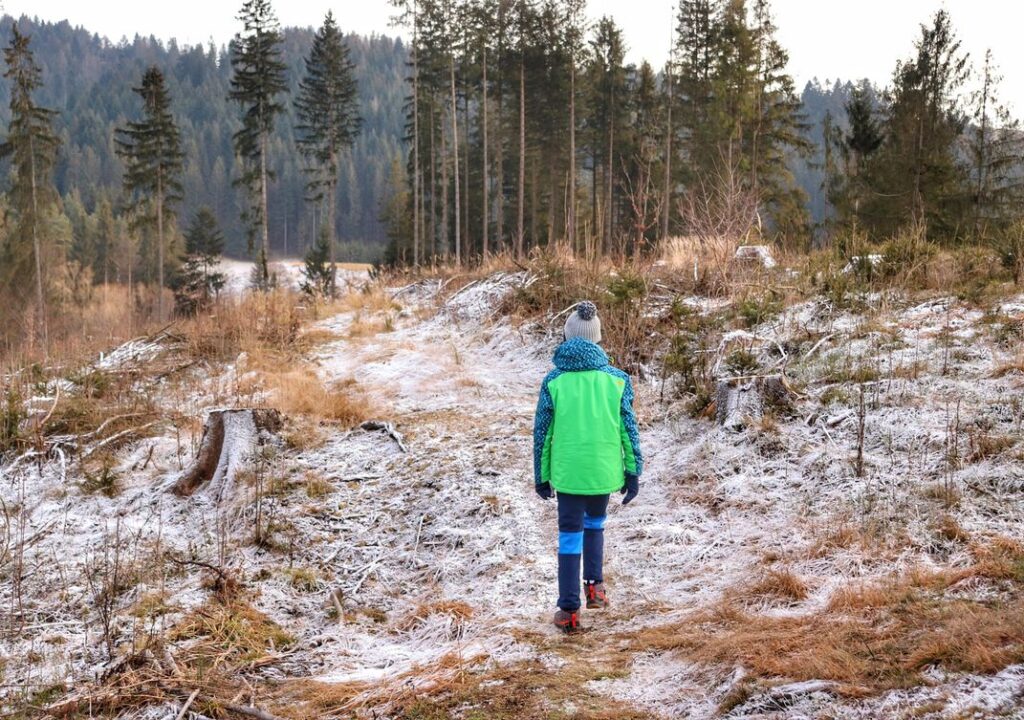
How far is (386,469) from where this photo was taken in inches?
259

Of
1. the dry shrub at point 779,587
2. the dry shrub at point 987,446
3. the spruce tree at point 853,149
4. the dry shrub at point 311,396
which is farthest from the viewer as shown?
the spruce tree at point 853,149

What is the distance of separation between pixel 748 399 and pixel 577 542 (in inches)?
A: 114

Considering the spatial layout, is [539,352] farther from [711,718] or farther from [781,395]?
[711,718]

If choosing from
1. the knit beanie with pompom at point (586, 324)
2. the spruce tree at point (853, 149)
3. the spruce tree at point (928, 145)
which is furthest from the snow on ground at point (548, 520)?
the spruce tree at point (853, 149)

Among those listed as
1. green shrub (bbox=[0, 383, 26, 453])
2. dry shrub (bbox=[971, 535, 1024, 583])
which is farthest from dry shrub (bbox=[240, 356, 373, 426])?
dry shrub (bbox=[971, 535, 1024, 583])

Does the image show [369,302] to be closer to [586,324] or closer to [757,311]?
[757,311]

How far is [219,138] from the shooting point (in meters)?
120

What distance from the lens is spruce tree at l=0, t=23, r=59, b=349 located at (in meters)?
26.7

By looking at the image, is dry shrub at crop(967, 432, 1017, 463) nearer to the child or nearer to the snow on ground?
the snow on ground

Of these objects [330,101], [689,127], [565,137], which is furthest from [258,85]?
[689,127]

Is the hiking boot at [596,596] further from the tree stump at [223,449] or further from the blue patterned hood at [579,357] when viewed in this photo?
the tree stump at [223,449]

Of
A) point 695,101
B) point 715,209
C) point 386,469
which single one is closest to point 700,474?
point 386,469

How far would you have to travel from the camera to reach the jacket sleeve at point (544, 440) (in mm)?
4289

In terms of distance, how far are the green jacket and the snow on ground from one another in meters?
0.77
